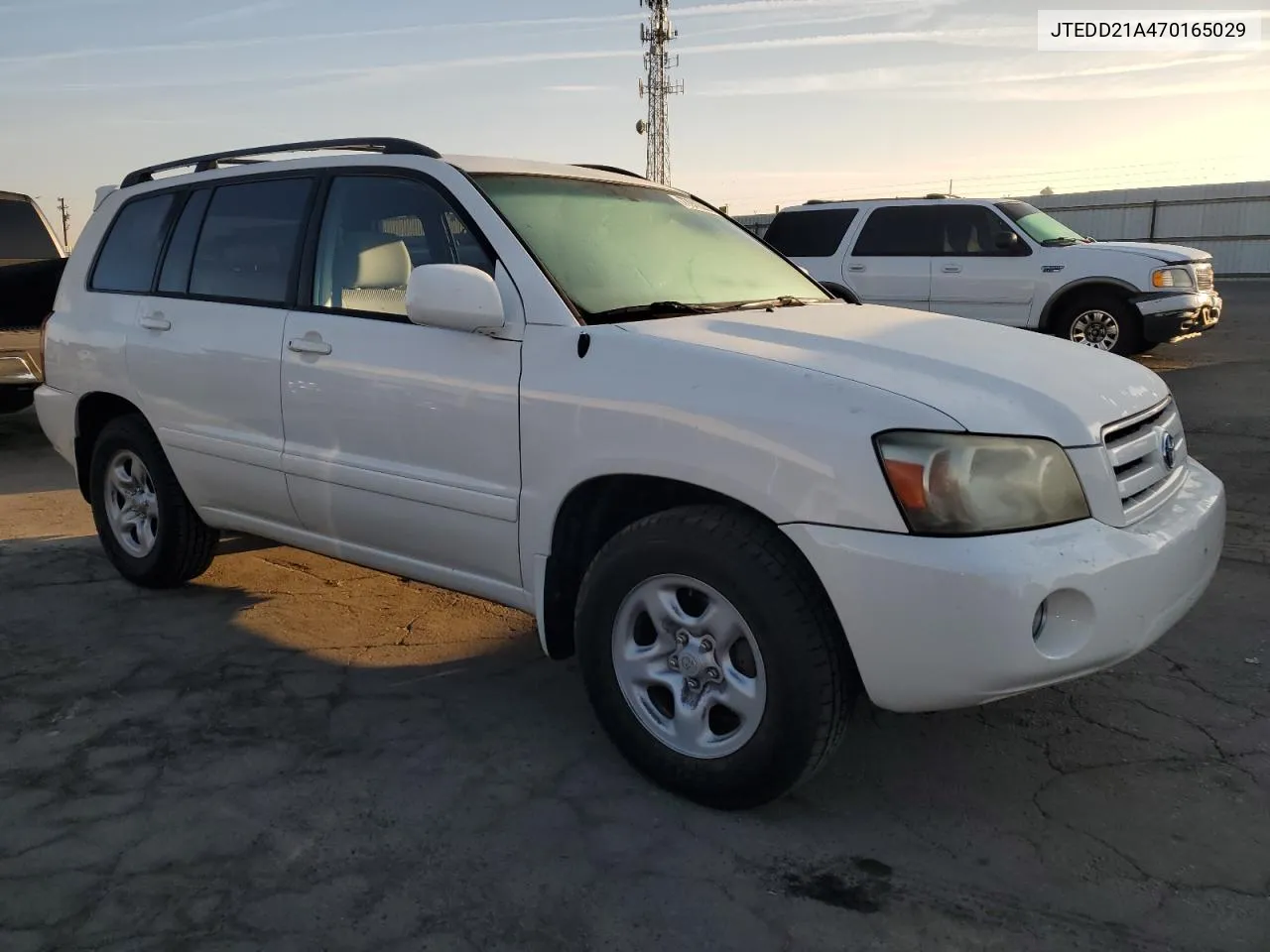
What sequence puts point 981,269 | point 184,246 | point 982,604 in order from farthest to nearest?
point 981,269
point 184,246
point 982,604

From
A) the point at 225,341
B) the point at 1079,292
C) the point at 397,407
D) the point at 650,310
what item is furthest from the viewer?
the point at 1079,292

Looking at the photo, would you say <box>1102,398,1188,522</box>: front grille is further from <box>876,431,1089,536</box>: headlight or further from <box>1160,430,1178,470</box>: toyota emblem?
<box>876,431,1089,536</box>: headlight

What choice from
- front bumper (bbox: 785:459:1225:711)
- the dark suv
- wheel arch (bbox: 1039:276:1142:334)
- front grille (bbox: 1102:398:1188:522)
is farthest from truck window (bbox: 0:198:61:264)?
wheel arch (bbox: 1039:276:1142:334)

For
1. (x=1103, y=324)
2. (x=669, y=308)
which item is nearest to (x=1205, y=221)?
(x=1103, y=324)

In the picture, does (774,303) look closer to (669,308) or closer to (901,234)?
(669,308)

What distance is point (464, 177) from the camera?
3.45 metres

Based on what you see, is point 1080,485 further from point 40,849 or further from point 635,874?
point 40,849

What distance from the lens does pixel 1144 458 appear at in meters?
2.88

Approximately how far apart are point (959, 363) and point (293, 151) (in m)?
2.80

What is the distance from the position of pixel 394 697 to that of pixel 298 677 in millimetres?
426

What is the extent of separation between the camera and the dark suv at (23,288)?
8039mm

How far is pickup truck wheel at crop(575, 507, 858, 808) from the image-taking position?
2584 mm

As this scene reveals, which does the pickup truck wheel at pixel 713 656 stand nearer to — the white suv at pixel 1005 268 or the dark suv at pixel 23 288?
the dark suv at pixel 23 288

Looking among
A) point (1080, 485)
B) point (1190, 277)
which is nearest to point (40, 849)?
point (1080, 485)
